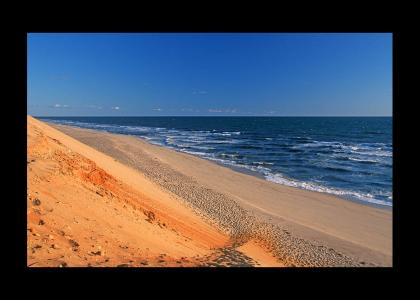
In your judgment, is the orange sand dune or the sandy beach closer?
the orange sand dune

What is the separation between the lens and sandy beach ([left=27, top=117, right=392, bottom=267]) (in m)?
5.45

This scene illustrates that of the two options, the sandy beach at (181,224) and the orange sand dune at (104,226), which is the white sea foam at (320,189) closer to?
the sandy beach at (181,224)

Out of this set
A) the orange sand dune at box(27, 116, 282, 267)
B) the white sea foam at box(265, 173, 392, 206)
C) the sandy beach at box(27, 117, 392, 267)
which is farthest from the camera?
the white sea foam at box(265, 173, 392, 206)

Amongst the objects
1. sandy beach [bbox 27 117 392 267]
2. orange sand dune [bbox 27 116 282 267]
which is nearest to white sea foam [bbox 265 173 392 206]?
sandy beach [bbox 27 117 392 267]

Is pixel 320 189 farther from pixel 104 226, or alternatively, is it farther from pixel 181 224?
pixel 104 226

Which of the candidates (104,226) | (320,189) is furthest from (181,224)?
(320,189)

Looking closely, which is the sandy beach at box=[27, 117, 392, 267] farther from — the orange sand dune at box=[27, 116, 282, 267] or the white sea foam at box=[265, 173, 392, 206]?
the white sea foam at box=[265, 173, 392, 206]

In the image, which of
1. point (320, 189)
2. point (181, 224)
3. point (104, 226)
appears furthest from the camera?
point (320, 189)

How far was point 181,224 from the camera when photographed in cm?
864

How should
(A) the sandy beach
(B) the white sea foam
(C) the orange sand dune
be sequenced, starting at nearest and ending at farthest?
(C) the orange sand dune < (A) the sandy beach < (B) the white sea foam
